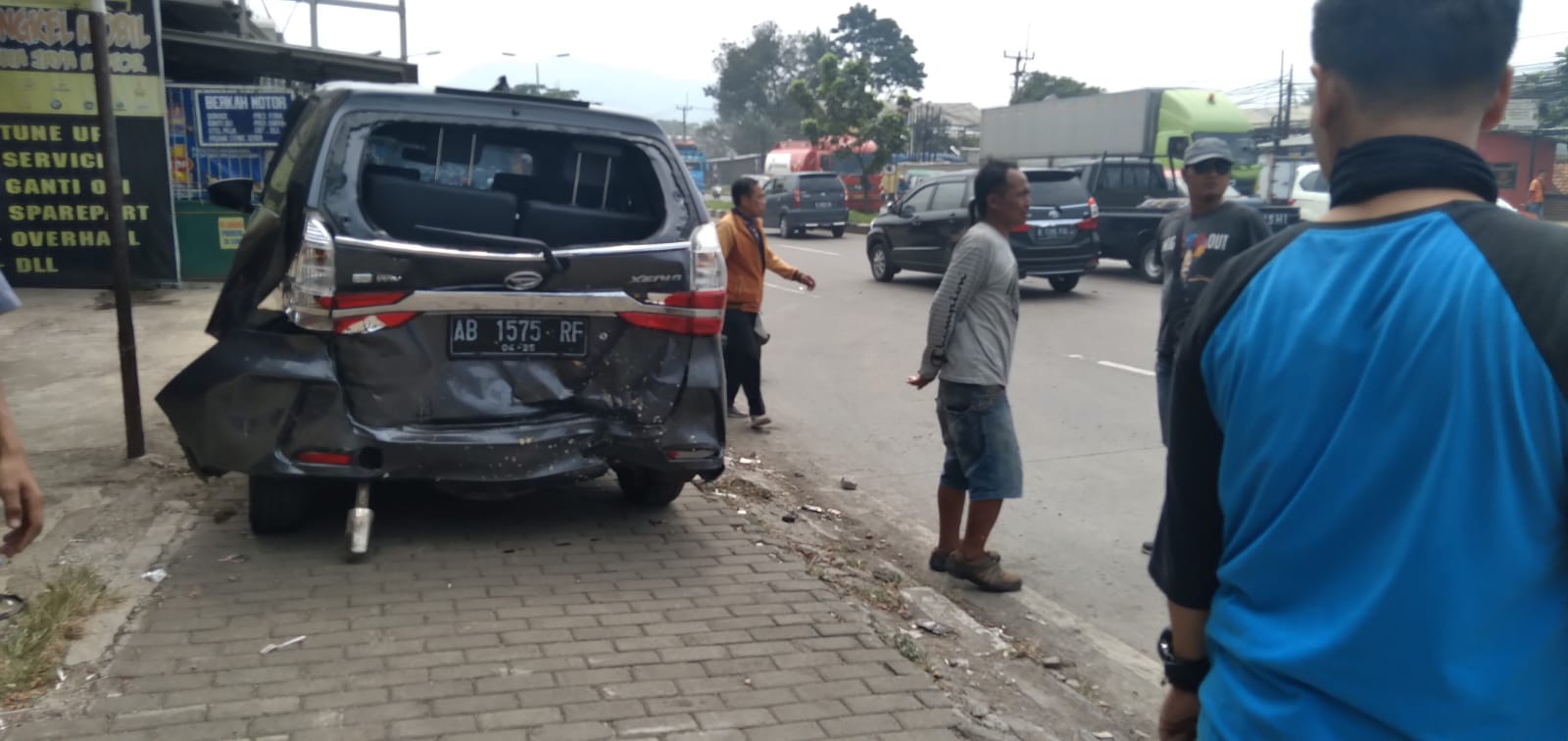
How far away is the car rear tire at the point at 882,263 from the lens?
18297 millimetres

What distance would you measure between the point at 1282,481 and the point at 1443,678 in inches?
11.7

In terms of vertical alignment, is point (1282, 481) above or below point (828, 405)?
above

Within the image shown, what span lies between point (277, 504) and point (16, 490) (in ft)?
7.36

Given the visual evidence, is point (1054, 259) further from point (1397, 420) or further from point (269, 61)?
point (1397, 420)

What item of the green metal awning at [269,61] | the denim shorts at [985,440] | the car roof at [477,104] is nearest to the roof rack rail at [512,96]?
the car roof at [477,104]

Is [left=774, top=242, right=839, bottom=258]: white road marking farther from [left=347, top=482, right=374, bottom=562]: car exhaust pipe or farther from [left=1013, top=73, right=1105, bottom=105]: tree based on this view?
[left=1013, top=73, right=1105, bottom=105]: tree

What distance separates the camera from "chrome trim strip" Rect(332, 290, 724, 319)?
15.2 ft

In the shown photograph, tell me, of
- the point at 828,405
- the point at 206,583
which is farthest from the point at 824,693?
the point at 828,405

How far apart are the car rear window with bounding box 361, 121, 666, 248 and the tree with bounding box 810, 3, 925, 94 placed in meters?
75.4

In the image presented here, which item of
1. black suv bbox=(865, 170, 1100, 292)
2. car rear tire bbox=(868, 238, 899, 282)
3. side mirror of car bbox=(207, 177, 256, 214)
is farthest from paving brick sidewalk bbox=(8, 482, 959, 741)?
car rear tire bbox=(868, 238, 899, 282)

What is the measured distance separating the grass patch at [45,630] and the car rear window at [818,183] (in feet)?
84.5

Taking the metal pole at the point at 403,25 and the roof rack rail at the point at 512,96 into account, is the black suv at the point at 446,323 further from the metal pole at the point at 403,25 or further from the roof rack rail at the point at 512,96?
the metal pole at the point at 403,25

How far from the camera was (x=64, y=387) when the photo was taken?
7949 mm

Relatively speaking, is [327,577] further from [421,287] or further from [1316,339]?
[1316,339]
